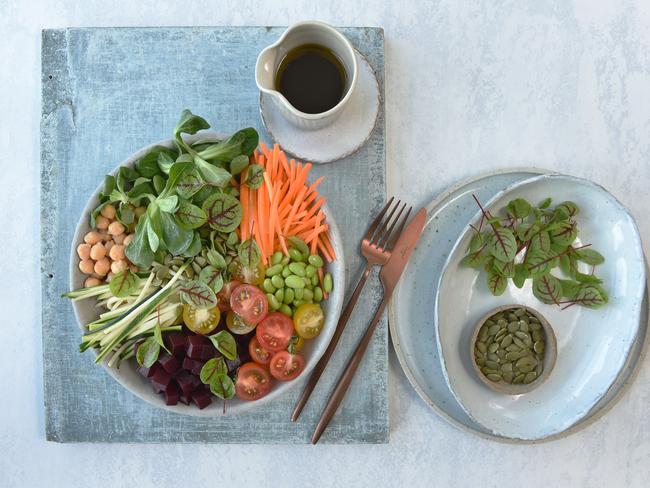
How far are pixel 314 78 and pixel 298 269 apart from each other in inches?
14.4

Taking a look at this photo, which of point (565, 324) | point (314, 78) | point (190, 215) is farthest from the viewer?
point (565, 324)

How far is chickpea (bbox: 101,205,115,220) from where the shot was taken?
1096 millimetres

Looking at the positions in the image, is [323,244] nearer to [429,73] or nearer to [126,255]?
[126,255]

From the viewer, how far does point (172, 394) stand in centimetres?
109

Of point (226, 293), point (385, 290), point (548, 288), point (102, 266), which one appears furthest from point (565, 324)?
point (102, 266)

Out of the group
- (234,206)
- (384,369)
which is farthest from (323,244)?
(384,369)

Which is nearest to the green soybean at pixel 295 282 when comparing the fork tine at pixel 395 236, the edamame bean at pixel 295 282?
the edamame bean at pixel 295 282

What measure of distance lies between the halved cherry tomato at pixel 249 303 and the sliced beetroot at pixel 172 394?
7.2 inches

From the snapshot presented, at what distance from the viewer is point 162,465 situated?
1.30 m

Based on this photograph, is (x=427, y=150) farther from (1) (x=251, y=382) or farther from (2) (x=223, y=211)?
(1) (x=251, y=382)

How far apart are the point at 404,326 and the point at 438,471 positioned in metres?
0.34

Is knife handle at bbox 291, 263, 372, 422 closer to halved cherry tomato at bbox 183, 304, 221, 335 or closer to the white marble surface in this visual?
the white marble surface

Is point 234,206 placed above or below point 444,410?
above

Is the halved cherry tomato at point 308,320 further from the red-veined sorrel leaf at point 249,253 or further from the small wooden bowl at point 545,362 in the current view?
the small wooden bowl at point 545,362
